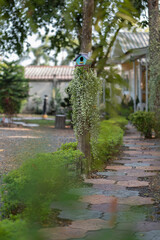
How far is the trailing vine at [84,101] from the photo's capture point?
4.65 meters

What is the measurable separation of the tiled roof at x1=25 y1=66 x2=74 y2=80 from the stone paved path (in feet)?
51.7

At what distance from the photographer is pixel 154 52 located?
10117mm

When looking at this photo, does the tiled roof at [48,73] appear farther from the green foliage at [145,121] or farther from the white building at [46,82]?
the green foliage at [145,121]

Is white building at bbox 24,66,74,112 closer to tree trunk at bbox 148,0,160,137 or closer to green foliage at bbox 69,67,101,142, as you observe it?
tree trunk at bbox 148,0,160,137

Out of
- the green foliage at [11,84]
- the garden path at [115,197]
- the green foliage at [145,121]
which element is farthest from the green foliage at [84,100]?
the green foliage at [11,84]

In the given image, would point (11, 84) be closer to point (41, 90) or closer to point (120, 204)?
point (41, 90)

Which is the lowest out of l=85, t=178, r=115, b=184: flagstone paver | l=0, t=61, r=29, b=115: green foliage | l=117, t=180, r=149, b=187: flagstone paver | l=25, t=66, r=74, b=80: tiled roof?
l=117, t=180, r=149, b=187: flagstone paver

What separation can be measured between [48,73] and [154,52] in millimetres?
16072

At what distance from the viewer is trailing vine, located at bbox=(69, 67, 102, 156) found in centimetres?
465

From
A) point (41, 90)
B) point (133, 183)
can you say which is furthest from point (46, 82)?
point (133, 183)

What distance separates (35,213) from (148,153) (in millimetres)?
6843

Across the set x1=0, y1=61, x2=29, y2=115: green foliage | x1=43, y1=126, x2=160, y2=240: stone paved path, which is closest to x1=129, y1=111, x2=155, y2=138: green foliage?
x1=43, y1=126, x2=160, y2=240: stone paved path

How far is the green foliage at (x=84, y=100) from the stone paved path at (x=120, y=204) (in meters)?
0.76

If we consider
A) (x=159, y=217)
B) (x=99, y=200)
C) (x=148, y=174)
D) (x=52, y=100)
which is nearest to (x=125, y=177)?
(x=148, y=174)
